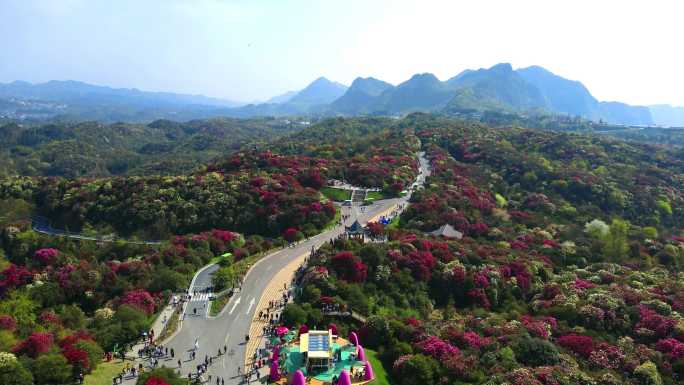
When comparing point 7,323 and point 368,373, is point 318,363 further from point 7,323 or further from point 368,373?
point 7,323

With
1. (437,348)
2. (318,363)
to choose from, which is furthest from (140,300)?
(437,348)

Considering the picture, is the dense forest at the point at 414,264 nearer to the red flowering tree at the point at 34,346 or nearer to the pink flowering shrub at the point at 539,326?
the red flowering tree at the point at 34,346

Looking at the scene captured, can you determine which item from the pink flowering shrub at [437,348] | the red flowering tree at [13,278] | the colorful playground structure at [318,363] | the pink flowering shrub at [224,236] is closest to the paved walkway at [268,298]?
the colorful playground structure at [318,363]

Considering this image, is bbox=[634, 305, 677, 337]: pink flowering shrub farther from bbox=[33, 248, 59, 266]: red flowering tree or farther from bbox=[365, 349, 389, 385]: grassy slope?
bbox=[33, 248, 59, 266]: red flowering tree

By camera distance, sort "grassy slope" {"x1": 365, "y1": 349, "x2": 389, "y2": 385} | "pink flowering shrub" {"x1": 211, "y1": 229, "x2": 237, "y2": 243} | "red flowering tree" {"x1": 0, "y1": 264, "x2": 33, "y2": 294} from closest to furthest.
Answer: "grassy slope" {"x1": 365, "y1": 349, "x2": 389, "y2": 385}, "red flowering tree" {"x1": 0, "y1": 264, "x2": 33, "y2": 294}, "pink flowering shrub" {"x1": 211, "y1": 229, "x2": 237, "y2": 243}

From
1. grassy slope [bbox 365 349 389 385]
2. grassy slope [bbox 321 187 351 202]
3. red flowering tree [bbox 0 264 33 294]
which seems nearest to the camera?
grassy slope [bbox 365 349 389 385]

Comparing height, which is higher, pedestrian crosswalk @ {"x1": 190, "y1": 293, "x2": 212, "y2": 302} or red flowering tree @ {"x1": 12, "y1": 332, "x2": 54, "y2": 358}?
red flowering tree @ {"x1": 12, "y1": 332, "x2": 54, "y2": 358}

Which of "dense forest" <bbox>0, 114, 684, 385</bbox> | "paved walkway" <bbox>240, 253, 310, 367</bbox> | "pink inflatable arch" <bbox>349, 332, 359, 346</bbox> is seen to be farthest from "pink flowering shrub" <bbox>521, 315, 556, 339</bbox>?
"paved walkway" <bbox>240, 253, 310, 367</bbox>
